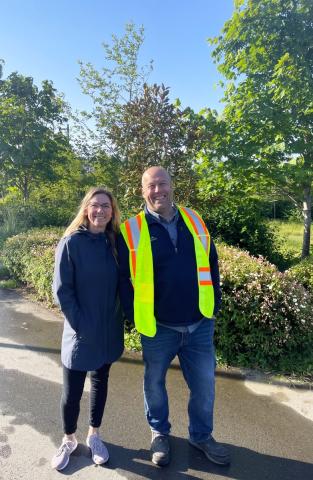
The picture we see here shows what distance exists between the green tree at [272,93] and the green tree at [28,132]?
7.67 m

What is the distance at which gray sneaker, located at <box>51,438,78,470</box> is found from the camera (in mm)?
2496

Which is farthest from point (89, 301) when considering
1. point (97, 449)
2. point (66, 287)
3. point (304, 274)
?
point (304, 274)

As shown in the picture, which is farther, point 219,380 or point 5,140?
point 5,140

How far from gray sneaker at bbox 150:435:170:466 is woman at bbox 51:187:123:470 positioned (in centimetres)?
35

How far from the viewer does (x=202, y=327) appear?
259cm

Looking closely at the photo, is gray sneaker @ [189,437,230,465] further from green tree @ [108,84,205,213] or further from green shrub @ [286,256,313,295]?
green tree @ [108,84,205,213]

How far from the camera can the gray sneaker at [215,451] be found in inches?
101

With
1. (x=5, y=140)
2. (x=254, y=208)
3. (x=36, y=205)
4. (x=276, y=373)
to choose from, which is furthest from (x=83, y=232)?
(x=36, y=205)

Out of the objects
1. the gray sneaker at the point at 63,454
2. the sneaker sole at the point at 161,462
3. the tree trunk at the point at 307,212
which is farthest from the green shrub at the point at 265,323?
the tree trunk at the point at 307,212

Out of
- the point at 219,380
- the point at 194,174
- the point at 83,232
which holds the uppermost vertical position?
the point at 194,174

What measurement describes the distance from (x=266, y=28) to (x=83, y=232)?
16.0 ft

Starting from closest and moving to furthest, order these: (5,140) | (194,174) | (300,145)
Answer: (300,145)
(194,174)
(5,140)

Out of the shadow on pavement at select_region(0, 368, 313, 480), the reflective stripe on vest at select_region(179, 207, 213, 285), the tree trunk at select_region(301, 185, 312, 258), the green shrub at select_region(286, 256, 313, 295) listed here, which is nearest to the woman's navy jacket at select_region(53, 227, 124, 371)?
the reflective stripe on vest at select_region(179, 207, 213, 285)

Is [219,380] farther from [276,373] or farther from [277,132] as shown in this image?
[277,132]
